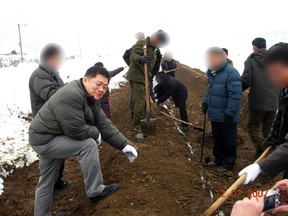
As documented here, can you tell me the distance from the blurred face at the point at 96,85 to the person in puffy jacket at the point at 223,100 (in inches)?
85.1

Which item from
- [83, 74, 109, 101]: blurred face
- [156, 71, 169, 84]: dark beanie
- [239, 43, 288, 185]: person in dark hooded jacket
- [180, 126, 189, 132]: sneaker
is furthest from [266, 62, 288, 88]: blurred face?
[180, 126, 189, 132]: sneaker

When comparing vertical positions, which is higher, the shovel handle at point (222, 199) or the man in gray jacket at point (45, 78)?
the man in gray jacket at point (45, 78)

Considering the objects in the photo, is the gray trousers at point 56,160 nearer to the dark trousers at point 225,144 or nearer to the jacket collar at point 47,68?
the jacket collar at point 47,68

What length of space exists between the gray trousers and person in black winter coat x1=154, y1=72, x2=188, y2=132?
4.01m

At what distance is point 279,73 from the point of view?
2.45 meters

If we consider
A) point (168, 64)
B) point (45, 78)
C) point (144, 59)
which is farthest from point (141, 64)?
point (168, 64)

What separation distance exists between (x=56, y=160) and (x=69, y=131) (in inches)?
20.0

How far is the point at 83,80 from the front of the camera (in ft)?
11.1

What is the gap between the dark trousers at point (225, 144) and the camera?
516 centimetres

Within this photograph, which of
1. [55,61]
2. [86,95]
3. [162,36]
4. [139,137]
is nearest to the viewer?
[86,95]

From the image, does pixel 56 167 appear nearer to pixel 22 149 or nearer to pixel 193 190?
pixel 193 190

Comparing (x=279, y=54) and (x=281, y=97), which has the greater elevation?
(x=279, y=54)

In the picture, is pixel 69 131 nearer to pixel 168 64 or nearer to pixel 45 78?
pixel 45 78

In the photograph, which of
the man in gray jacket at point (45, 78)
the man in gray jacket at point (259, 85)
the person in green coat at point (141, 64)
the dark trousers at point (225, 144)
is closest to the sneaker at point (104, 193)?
the man in gray jacket at point (45, 78)
